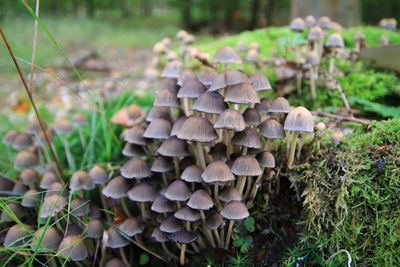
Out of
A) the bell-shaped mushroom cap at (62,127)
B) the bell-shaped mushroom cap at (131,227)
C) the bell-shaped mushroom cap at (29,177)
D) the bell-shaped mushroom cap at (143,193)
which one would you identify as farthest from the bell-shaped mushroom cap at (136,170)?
the bell-shaped mushroom cap at (62,127)

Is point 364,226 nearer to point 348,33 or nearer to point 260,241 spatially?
point 260,241

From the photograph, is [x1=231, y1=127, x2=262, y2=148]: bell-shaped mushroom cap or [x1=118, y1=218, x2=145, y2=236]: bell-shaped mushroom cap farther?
[x1=118, y1=218, x2=145, y2=236]: bell-shaped mushroom cap

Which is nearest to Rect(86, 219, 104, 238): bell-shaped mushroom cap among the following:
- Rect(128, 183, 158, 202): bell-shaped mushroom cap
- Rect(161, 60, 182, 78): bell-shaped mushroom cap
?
Rect(128, 183, 158, 202): bell-shaped mushroom cap

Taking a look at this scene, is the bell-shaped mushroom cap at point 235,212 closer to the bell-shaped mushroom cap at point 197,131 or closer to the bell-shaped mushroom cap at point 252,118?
the bell-shaped mushroom cap at point 197,131

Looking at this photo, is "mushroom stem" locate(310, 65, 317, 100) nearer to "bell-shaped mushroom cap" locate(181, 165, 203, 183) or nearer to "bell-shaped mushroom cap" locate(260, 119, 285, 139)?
"bell-shaped mushroom cap" locate(260, 119, 285, 139)

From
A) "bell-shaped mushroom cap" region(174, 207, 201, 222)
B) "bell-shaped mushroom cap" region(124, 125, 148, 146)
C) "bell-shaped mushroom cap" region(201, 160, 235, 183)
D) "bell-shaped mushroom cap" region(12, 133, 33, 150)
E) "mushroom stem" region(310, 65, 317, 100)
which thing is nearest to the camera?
"bell-shaped mushroom cap" region(201, 160, 235, 183)

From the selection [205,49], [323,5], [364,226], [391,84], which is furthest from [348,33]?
[364,226]

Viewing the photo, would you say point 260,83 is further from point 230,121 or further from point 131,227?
point 131,227
